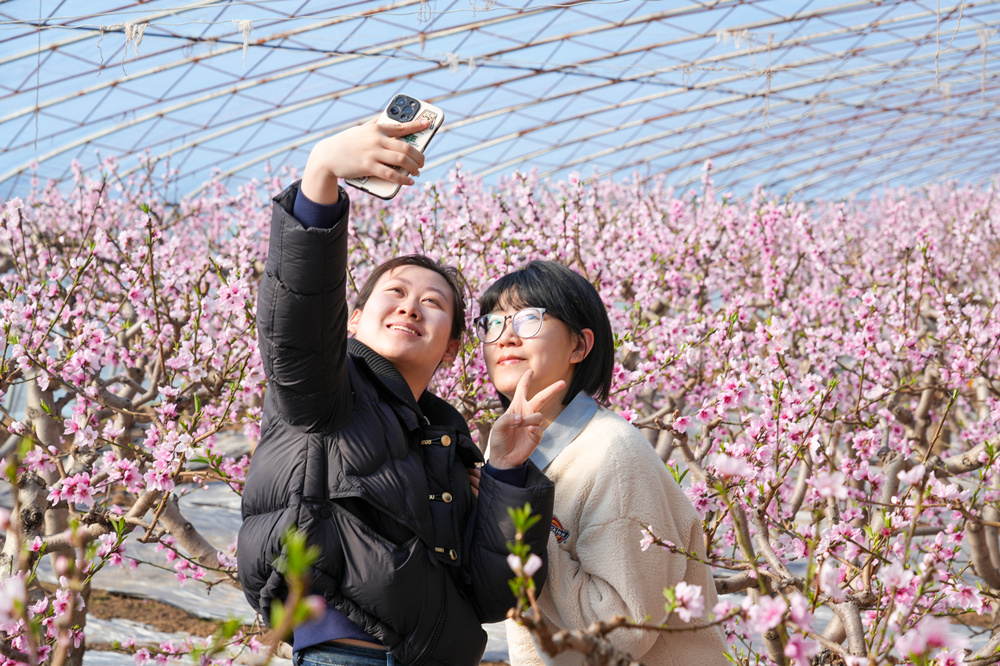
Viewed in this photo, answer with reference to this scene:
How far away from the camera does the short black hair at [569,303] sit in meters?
1.99

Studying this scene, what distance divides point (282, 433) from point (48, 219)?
980 cm

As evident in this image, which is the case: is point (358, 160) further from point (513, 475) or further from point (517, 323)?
point (517, 323)

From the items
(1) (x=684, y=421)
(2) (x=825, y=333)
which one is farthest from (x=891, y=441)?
(1) (x=684, y=421)

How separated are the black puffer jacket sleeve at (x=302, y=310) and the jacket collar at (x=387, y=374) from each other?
206 millimetres

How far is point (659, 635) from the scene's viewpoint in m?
1.64

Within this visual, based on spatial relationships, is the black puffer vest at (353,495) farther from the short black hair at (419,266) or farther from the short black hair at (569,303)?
the short black hair at (569,303)

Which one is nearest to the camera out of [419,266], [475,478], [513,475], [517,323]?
[513,475]

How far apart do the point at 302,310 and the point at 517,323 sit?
786 mm

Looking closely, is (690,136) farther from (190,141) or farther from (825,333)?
(825,333)

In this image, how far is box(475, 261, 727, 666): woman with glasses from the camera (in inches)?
62.5

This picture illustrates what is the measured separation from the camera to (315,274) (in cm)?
124

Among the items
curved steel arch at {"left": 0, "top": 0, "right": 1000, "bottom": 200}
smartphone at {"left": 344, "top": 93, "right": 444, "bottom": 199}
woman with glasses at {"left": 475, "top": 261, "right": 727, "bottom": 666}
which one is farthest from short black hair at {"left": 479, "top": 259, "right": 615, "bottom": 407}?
curved steel arch at {"left": 0, "top": 0, "right": 1000, "bottom": 200}

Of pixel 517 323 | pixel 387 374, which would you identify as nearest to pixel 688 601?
pixel 387 374

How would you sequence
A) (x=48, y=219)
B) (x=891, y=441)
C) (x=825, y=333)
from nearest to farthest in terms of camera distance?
(x=825, y=333) < (x=891, y=441) < (x=48, y=219)
